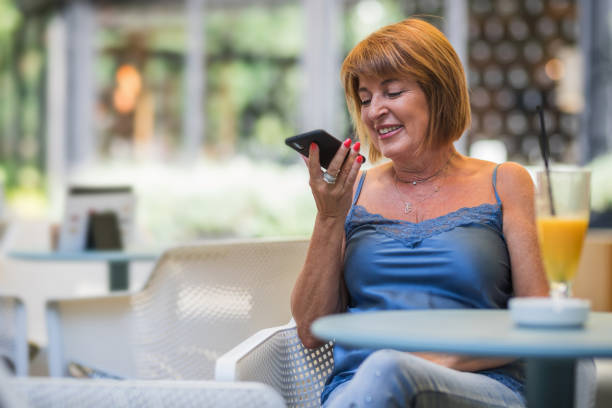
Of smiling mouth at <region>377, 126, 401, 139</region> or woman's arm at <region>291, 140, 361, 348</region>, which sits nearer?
woman's arm at <region>291, 140, 361, 348</region>

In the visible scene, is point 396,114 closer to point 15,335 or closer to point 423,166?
point 423,166

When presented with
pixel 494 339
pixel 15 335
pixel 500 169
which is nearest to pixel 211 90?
pixel 15 335

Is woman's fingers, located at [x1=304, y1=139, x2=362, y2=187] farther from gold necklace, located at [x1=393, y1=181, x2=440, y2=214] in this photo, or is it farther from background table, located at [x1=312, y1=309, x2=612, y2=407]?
background table, located at [x1=312, y1=309, x2=612, y2=407]

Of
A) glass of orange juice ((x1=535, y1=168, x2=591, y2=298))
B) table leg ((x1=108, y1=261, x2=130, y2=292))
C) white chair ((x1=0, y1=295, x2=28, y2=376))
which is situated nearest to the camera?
glass of orange juice ((x1=535, y1=168, x2=591, y2=298))

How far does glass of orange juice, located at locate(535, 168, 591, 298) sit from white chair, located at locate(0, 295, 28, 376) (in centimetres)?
214

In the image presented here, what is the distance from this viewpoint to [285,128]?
898cm

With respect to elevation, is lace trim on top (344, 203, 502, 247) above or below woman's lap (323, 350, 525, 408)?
above

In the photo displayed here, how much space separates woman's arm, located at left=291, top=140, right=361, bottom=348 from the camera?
1833 millimetres

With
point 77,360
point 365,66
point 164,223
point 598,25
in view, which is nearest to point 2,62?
point 164,223

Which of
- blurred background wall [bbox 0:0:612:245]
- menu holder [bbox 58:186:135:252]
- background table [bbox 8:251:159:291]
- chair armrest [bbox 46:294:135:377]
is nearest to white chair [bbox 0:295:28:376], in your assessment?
chair armrest [bbox 46:294:135:377]

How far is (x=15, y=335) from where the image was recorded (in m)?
2.94

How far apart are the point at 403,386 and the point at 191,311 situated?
3.49ft

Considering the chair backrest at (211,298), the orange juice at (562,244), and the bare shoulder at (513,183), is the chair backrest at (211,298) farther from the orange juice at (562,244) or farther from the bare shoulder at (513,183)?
the orange juice at (562,244)

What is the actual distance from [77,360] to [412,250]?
1398mm
